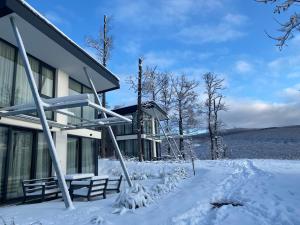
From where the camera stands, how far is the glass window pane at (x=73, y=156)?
13.4 meters

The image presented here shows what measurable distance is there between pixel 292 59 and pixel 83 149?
10943 millimetres

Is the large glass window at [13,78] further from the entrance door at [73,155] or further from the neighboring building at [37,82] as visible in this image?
the entrance door at [73,155]

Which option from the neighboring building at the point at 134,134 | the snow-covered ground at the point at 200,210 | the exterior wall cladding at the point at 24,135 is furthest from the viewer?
the neighboring building at the point at 134,134

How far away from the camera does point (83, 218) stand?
5.86 meters

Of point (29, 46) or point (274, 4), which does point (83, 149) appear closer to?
point (29, 46)

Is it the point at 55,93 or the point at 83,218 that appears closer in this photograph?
the point at 83,218

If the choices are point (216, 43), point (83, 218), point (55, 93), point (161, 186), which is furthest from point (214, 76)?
point (83, 218)

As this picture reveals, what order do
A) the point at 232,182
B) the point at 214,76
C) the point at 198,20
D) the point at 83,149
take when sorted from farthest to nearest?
the point at 214,76 → the point at 83,149 → the point at 198,20 → the point at 232,182

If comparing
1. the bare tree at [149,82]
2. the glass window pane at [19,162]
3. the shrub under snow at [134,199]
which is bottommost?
the shrub under snow at [134,199]

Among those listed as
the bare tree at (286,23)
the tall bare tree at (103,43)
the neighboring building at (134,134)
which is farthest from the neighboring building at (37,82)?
the neighboring building at (134,134)

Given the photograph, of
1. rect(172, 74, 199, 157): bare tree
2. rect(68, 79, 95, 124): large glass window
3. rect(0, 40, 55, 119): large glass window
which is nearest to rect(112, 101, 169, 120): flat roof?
rect(172, 74, 199, 157): bare tree

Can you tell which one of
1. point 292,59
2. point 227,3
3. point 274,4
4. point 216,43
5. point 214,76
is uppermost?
point 214,76

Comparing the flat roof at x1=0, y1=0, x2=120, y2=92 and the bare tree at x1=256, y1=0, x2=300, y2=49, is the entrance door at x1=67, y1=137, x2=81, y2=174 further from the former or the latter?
the bare tree at x1=256, y1=0, x2=300, y2=49

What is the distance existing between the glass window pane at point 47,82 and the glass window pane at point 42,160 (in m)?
1.78
